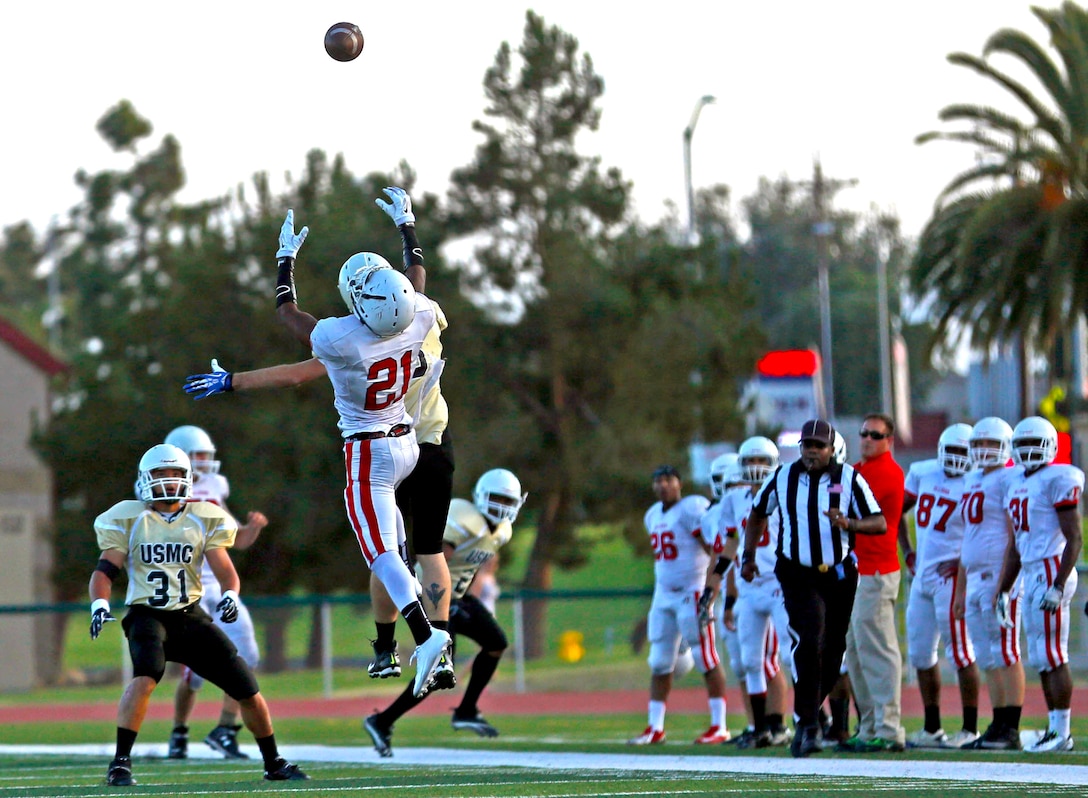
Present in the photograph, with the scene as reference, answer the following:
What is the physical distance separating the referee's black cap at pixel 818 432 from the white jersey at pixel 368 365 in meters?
2.58

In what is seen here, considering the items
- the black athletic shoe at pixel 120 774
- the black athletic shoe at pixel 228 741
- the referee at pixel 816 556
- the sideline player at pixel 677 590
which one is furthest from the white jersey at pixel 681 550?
the black athletic shoe at pixel 120 774

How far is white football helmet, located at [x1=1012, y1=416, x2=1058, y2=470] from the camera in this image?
11344mm

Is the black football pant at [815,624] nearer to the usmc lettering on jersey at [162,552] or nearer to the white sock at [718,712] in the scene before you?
the white sock at [718,712]

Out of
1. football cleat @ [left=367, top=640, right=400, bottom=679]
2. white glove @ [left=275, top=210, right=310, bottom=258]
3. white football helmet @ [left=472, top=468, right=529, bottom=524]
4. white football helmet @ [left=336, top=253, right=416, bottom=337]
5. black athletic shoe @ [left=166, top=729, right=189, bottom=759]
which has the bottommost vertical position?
black athletic shoe @ [left=166, top=729, right=189, bottom=759]

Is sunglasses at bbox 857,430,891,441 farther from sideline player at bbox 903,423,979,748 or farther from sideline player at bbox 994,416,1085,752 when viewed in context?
sideline player at bbox 994,416,1085,752

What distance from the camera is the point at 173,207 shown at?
6341 cm

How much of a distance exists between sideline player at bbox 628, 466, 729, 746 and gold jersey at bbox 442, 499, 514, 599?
1.63 m

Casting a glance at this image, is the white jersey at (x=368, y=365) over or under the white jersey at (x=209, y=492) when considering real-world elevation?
over

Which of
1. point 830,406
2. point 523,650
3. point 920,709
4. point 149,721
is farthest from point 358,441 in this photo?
point 830,406

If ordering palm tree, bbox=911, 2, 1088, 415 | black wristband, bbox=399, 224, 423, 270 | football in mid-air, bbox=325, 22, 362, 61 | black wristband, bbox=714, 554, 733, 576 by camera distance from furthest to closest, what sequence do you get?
palm tree, bbox=911, 2, 1088, 415 < black wristband, bbox=714, 554, 733, 576 < football in mid-air, bbox=325, 22, 362, 61 < black wristband, bbox=399, 224, 423, 270

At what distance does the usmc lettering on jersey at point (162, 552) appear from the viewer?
9914mm

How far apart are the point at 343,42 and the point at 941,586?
552cm

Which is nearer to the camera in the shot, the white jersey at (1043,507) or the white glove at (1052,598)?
the white glove at (1052,598)

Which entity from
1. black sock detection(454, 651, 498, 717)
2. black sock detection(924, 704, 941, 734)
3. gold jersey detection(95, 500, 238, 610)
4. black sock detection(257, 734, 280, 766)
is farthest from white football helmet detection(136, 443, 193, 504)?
black sock detection(924, 704, 941, 734)
